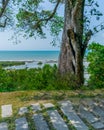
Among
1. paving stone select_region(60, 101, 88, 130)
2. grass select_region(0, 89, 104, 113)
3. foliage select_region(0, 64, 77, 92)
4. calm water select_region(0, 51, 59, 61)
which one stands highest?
paving stone select_region(60, 101, 88, 130)

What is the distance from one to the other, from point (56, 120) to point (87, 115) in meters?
0.63

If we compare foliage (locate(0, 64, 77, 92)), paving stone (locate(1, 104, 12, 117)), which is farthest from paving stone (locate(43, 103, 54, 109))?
foliage (locate(0, 64, 77, 92))

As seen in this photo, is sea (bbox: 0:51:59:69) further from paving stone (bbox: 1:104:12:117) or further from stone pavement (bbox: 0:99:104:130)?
stone pavement (bbox: 0:99:104:130)

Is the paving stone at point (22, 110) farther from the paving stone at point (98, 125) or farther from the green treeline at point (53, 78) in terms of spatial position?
the green treeline at point (53, 78)

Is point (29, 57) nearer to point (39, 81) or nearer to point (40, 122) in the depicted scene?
point (39, 81)

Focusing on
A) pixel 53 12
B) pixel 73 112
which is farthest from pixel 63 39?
pixel 73 112

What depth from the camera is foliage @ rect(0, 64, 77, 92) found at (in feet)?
32.1

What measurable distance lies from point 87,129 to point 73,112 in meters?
0.94

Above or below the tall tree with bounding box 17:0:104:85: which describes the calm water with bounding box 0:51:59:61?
below

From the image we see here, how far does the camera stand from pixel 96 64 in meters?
11.2

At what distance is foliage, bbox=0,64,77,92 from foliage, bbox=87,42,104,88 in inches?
44.1

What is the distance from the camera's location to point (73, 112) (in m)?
6.34

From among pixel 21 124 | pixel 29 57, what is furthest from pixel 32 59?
pixel 21 124

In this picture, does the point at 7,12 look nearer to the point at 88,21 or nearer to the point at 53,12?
the point at 53,12
